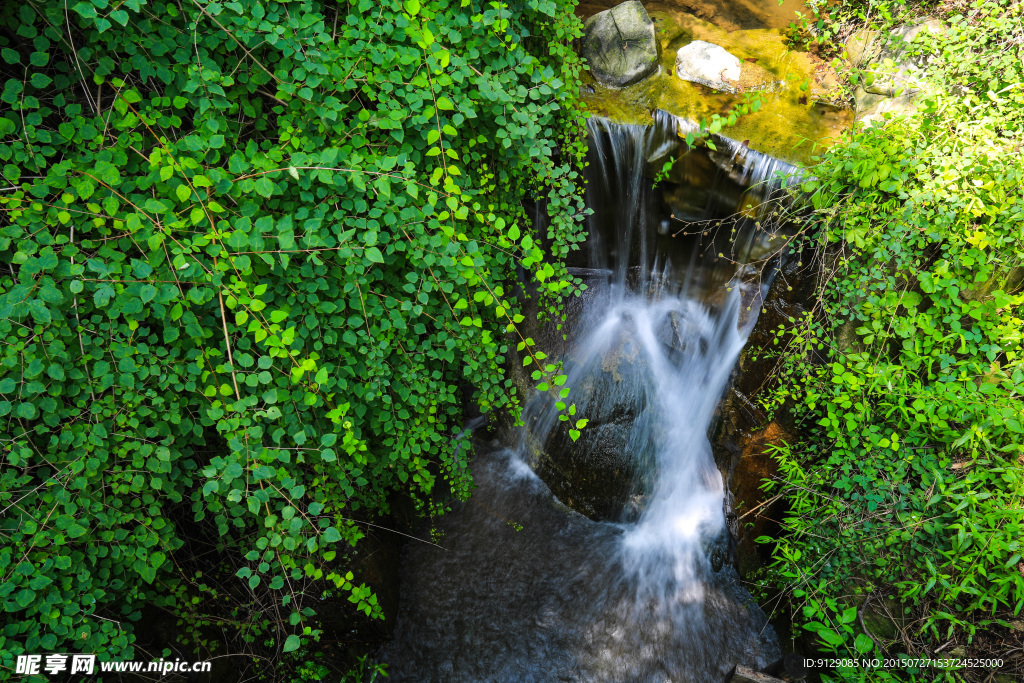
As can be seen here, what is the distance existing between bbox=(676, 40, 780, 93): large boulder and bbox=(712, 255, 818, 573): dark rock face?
1.59 metres

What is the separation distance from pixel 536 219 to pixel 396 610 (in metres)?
2.89

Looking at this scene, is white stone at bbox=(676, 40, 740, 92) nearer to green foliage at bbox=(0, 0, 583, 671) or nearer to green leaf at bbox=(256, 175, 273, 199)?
green foliage at bbox=(0, 0, 583, 671)

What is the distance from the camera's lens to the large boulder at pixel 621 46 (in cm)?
409

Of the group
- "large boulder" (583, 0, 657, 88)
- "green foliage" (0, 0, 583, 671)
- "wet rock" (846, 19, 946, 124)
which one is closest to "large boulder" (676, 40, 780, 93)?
"large boulder" (583, 0, 657, 88)

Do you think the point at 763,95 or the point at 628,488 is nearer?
the point at 628,488

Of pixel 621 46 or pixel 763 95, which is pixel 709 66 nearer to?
pixel 763 95

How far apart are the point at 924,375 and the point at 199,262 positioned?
3756mm

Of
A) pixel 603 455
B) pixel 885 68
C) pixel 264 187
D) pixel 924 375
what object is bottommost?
pixel 603 455

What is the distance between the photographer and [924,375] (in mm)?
2977

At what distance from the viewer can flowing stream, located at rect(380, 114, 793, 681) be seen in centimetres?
319

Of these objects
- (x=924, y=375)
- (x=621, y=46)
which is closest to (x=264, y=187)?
(x=621, y=46)

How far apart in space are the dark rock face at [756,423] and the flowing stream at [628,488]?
0.52 ft

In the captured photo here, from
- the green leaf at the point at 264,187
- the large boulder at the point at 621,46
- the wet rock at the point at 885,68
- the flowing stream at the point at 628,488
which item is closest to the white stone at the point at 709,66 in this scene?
the large boulder at the point at 621,46

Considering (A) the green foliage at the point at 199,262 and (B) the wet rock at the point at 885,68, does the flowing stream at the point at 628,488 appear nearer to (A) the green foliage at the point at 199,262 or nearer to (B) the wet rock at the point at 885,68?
(B) the wet rock at the point at 885,68
